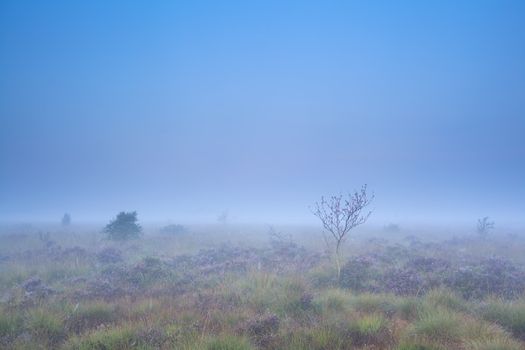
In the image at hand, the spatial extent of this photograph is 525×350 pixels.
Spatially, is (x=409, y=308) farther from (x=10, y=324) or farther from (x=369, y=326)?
(x=10, y=324)

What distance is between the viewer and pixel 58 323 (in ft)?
26.4

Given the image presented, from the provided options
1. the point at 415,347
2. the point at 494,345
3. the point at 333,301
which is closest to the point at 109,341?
the point at 415,347

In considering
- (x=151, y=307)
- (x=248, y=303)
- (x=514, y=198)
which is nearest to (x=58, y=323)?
(x=151, y=307)

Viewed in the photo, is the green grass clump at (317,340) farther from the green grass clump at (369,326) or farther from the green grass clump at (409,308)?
the green grass clump at (409,308)

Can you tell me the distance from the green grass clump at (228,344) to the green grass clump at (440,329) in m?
3.23

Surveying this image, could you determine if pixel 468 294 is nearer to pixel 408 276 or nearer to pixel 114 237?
pixel 408 276

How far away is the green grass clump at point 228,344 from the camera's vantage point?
20.9ft

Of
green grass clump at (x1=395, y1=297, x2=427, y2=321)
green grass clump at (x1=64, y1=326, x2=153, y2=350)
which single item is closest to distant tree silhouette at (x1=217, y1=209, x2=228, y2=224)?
green grass clump at (x1=395, y1=297, x2=427, y2=321)

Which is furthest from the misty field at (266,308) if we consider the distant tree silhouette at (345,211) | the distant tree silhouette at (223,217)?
the distant tree silhouette at (223,217)

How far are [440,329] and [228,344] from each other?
433 centimetres

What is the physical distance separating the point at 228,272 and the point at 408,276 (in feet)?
23.4

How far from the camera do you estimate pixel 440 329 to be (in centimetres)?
740

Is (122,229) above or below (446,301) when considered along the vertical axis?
above

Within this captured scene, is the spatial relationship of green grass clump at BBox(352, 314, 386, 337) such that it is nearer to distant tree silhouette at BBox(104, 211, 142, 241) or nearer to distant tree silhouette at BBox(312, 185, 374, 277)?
distant tree silhouette at BBox(312, 185, 374, 277)
